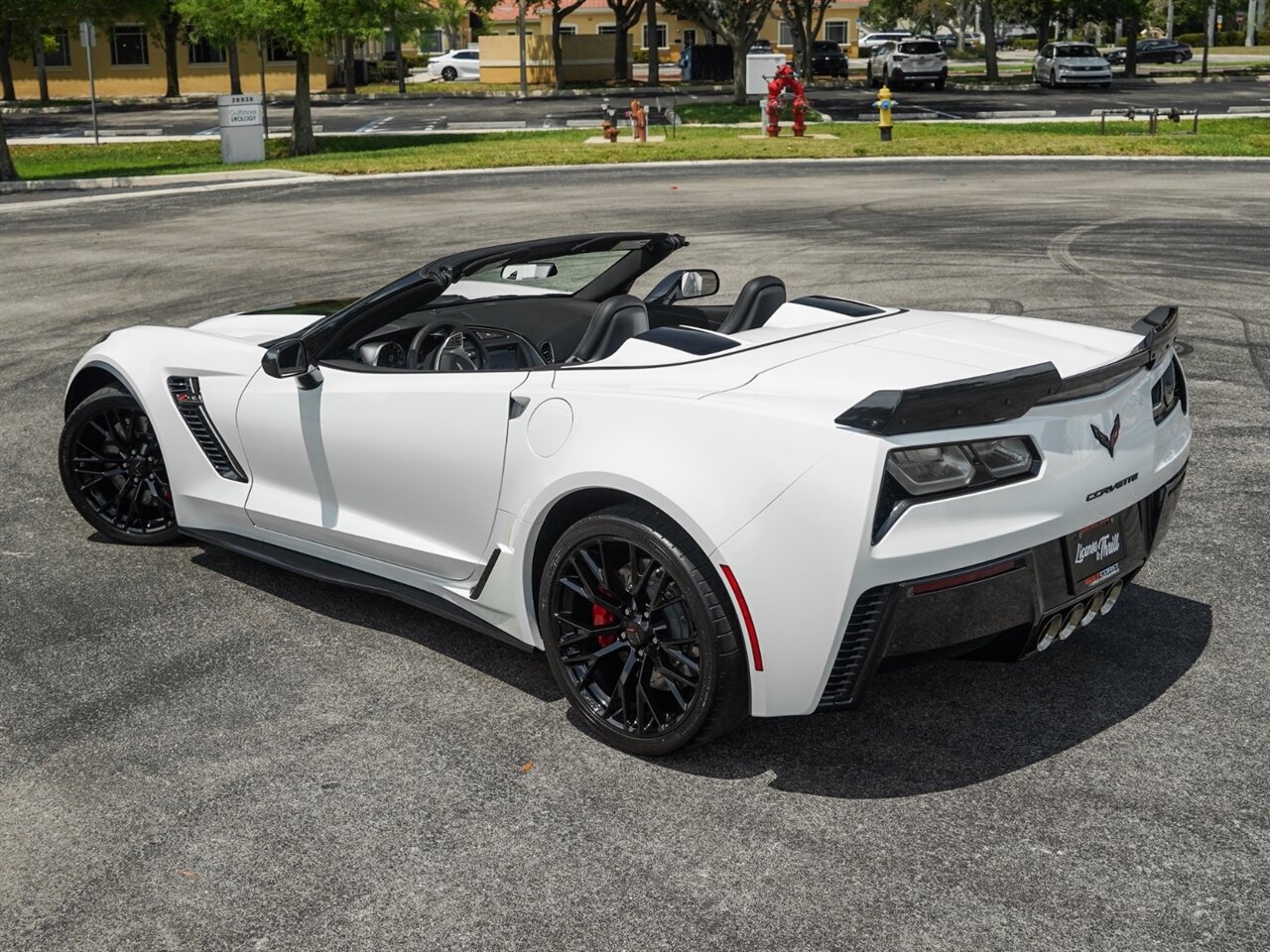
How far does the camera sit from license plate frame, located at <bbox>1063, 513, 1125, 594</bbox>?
4.08 m

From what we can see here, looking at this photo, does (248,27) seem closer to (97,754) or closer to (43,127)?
(43,127)

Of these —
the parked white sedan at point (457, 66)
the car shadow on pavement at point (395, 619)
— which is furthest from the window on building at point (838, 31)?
the car shadow on pavement at point (395, 619)

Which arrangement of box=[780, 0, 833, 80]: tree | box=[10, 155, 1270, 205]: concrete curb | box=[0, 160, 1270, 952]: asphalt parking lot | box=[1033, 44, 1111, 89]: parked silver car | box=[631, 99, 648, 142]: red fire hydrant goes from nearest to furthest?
box=[0, 160, 1270, 952]: asphalt parking lot, box=[10, 155, 1270, 205]: concrete curb, box=[631, 99, 648, 142]: red fire hydrant, box=[1033, 44, 1111, 89]: parked silver car, box=[780, 0, 833, 80]: tree

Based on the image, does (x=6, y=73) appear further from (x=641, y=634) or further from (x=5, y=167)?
(x=641, y=634)

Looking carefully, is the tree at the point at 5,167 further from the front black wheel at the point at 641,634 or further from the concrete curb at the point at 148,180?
the front black wheel at the point at 641,634

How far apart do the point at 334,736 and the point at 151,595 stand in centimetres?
172

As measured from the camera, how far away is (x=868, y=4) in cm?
9981

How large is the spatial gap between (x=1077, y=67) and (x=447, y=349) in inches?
2003

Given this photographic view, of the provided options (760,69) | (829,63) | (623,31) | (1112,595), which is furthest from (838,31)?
(1112,595)

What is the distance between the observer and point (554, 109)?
47125 mm

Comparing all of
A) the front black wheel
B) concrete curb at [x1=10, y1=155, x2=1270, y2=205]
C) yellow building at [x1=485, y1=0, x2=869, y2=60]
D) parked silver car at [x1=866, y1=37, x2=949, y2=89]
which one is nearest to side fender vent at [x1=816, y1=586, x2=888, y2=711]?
the front black wheel

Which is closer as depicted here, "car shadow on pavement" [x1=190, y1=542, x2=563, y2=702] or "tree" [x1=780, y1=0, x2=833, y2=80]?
"car shadow on pavement" [x1=190, y1=542, x2=563, y2=702]

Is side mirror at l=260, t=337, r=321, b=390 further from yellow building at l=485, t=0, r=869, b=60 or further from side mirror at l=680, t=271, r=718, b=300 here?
yellow building at l=485, t=0, r=869, b=60

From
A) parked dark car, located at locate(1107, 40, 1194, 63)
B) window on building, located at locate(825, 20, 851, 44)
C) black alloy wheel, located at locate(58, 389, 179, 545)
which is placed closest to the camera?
black alloy wheel, located at locate(58, 389, 179, 545)
